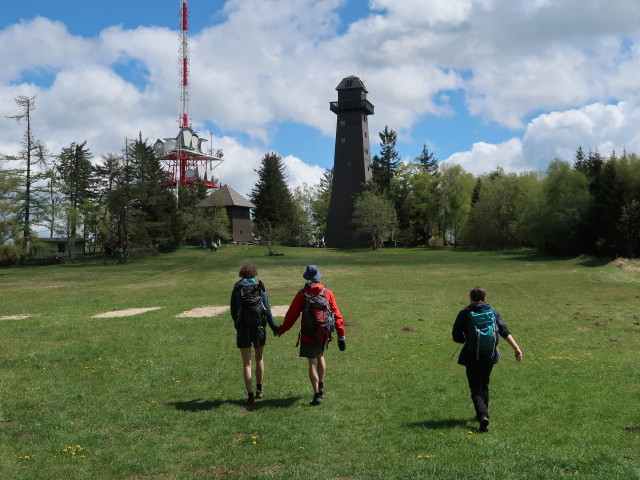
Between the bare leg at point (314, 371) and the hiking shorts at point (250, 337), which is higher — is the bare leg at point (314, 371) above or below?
below

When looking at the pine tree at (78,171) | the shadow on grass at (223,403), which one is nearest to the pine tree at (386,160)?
the pine tree at (78,171)

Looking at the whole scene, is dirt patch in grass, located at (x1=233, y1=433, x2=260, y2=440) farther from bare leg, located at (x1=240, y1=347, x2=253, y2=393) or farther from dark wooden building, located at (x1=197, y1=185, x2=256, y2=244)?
dark wooden building, located at (x1=197, y1=185, x2=256, y2=244)

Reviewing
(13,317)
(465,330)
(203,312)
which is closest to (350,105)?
(203,312)

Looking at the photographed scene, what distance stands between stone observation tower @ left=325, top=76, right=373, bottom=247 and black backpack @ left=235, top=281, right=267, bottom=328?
70.4 metres

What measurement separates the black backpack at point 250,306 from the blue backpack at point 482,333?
3.60 metres

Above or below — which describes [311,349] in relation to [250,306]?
below

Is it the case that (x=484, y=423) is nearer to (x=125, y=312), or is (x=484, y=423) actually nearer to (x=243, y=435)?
(x=243, y=435)

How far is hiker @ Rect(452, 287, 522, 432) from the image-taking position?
8070mm

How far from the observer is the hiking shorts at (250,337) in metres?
9.55

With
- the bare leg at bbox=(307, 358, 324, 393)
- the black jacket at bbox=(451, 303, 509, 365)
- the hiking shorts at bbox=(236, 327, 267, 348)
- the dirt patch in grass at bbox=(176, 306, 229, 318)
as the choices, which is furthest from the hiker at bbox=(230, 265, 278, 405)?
the dirt patch in grass at bbox=(176, 306, 229, 318)

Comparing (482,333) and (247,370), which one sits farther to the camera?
(247,370)

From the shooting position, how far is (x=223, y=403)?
9812mm

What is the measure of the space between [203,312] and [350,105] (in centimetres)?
6071

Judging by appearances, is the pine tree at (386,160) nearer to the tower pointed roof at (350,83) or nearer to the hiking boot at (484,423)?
the tower pointed roof at (350,83)
